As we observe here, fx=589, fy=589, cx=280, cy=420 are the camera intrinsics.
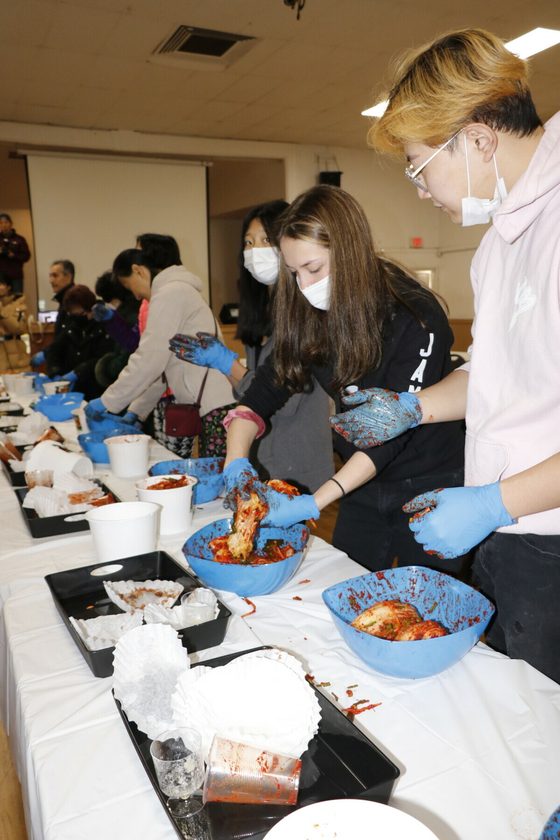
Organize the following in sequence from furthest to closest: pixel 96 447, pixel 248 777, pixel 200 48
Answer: pixel 200 48
pixel 96 447
pixel 248 777

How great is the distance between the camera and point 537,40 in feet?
15.1

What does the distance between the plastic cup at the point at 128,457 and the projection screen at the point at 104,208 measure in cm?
524

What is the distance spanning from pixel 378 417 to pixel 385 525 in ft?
1.41

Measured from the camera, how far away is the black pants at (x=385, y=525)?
1.51 m

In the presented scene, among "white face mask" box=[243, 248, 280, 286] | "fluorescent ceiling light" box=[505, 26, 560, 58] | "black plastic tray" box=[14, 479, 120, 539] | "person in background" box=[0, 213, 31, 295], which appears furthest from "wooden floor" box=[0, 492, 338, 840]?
"person in background" box=[0, 213, 31, 295]

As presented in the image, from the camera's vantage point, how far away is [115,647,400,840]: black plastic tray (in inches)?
25.3

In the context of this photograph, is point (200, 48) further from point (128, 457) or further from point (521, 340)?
point (521, 340)

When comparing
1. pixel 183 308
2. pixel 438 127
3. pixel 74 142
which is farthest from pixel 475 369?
pixel 74 142

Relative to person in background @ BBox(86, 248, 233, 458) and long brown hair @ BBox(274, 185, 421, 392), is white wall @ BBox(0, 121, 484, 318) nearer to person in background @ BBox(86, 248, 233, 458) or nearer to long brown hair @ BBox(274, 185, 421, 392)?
person in background @ BBox(86, 248, 233, 458)

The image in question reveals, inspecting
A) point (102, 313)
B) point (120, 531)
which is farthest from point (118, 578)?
point (102, 313)

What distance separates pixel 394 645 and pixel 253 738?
0.25m

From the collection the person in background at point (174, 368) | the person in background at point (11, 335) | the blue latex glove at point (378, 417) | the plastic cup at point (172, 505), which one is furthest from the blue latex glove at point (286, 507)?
the person in background at point (11, 335)

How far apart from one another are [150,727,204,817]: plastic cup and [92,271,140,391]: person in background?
129 inches

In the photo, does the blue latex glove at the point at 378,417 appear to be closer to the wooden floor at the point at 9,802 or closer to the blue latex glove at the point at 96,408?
the wooden floor at the point at 9,802
